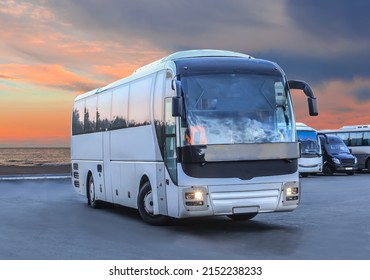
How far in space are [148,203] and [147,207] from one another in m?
0.10

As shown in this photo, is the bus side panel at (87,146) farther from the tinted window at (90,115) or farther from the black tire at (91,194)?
the black tire at (91,194)

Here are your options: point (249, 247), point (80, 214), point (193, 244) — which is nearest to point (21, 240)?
point (193, 244)

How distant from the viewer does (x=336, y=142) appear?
43094 millimetres

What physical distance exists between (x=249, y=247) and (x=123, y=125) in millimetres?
6404

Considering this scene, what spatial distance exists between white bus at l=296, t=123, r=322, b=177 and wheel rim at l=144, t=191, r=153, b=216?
2417cm

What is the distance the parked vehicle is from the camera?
41.4 m

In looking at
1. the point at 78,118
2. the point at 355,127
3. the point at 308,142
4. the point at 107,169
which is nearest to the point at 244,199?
the point at 107,169

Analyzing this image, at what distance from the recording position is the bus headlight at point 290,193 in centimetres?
1396

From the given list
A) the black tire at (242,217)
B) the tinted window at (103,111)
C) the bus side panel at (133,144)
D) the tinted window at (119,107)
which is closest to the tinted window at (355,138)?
the tinted window at (103,111)

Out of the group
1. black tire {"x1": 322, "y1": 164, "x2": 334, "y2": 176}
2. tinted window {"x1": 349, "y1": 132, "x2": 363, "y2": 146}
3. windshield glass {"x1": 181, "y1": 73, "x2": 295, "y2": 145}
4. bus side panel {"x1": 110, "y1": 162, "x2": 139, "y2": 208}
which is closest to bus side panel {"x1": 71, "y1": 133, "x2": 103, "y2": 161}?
bus side panel {"x1": 110, "y1": 162, "x2": 139, "y2": 208}

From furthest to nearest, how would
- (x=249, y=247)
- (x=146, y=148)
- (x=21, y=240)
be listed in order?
(x=146, y=148)
(x=21, y=240)
(x=249, y=247)

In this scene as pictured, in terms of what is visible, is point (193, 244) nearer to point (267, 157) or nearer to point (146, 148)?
point (267, 157)

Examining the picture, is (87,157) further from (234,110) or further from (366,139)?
(366,139)

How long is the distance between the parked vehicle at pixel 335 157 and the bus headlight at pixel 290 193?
2787cm
